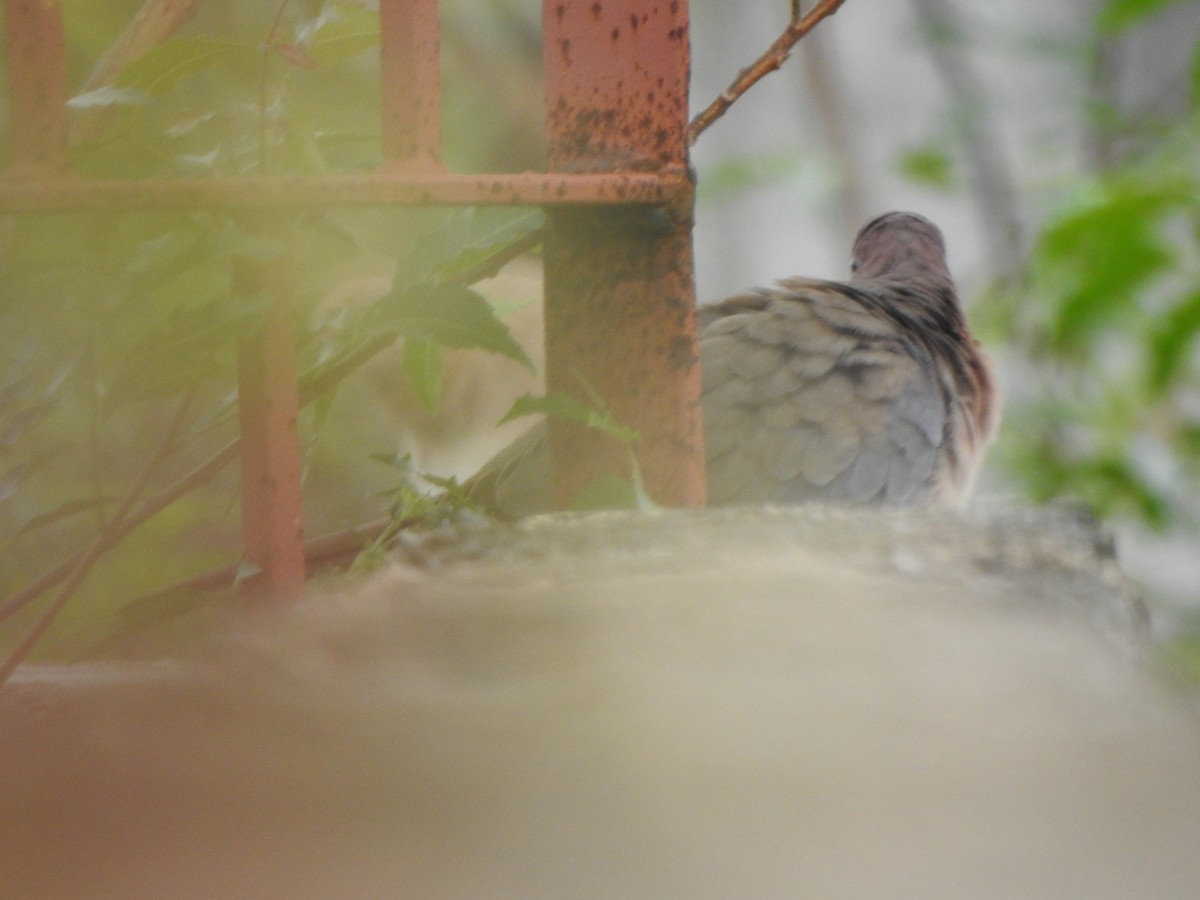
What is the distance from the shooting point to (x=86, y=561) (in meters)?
0.57

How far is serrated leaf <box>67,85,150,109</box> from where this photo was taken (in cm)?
61

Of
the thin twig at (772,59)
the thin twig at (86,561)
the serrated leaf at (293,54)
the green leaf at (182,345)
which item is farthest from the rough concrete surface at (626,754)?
the thin twig at (772,59)

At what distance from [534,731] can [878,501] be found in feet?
3.89

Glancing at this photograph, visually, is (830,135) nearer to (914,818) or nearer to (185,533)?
(185,533)

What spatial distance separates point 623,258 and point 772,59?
23 cm

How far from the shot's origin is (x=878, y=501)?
1465 millimetres

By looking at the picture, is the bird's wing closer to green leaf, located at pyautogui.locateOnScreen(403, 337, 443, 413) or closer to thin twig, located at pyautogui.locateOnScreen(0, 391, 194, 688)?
green leaf, located at pyautogui.locateOnScreen(403, 337, 443, 413)

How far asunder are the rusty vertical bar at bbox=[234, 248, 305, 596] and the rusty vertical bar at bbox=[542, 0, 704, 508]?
7.2 inches

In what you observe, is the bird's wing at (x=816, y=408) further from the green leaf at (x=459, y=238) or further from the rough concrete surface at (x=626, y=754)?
the rough concrete surface at (x=626, y=754)

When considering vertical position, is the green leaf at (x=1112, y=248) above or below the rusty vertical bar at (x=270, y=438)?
above

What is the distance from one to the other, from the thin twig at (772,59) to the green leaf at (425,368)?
0.23 metres

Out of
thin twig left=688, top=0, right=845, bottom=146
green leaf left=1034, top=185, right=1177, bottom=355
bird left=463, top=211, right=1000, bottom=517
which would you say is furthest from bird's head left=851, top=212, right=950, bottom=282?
thin twig left=688, top=0, right=845, bottom=146

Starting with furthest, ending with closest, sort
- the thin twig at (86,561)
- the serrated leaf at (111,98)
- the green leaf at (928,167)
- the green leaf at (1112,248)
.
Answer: the green leaf at (928,167) < the green leaf at (1112,248) < the serrated leaf at (111,98) < the thin twig at (86,561)

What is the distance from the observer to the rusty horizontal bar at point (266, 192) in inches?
22.3
